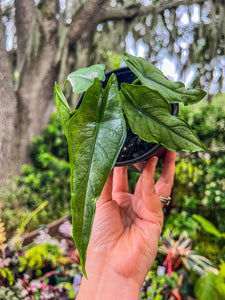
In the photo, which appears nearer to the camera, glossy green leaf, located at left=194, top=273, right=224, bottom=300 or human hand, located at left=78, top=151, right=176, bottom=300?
human hand, located at left=78, top=151, right=176, bottom=300

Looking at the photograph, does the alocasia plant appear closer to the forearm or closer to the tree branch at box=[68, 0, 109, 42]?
the forearm

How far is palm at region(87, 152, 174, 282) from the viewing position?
562mm

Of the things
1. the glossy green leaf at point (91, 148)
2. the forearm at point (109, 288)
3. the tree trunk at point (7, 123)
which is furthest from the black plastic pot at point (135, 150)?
the tree trunk at point (7, 123)

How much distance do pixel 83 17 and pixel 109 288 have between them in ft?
5.63

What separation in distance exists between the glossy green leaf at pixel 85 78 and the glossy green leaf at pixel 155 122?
0.30ft

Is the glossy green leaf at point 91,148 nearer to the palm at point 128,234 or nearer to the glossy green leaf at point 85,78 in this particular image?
the glossy green leaf at point 85,78

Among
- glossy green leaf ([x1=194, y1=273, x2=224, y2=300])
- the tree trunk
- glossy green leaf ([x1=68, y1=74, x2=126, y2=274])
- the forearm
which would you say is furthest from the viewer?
the tree trunk

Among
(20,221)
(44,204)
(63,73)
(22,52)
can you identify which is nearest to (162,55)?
(63,73)

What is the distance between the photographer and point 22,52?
1768mm

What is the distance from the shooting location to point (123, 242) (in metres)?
0.59

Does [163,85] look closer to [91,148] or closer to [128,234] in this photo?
[91,148]

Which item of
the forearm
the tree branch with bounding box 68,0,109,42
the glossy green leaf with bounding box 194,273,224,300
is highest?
the tree branch with bounding box 68,0,109,42

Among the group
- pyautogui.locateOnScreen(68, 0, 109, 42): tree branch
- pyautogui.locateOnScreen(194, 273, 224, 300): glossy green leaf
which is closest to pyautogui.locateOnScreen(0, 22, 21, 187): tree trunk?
pyautogui.locateOnScreen(68, 0, 109, 42): tree branch

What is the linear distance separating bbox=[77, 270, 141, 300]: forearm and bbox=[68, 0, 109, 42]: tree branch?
165cm
